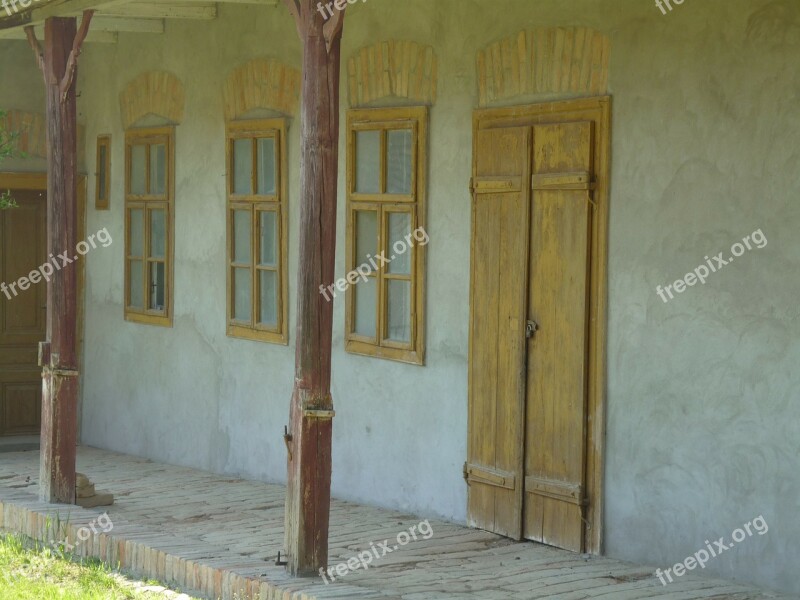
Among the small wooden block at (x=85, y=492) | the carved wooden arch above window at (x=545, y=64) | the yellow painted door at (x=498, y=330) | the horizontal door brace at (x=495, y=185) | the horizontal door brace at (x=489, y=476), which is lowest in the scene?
the small wooden block at (x=85, y=492)

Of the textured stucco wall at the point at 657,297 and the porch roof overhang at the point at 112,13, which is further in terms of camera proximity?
the porch roof overhang at the point at 112,13

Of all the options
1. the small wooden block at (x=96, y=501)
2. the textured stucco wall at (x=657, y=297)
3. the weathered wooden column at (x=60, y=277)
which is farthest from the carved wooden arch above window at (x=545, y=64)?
the small wooden block at (x=96, y=501)

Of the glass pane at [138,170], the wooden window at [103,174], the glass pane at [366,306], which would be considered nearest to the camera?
the glass pane at [366,306]

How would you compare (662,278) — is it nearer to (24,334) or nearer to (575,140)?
(575,140)

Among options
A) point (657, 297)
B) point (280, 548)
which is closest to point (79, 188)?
point (280, 548)

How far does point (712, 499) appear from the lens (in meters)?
7.05

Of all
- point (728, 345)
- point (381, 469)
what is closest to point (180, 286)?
point (381, 469)

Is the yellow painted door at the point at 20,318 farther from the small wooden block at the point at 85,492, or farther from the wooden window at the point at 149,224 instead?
the small wooden block at the point at 85,492

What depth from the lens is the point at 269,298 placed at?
34.4 ft

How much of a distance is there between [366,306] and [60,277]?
2.01 m

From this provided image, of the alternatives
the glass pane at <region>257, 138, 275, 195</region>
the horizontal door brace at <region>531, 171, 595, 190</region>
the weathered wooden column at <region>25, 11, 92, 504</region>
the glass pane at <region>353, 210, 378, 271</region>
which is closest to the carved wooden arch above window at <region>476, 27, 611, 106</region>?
the horizontal door brace at <region>531, 171, 595, 190</region>

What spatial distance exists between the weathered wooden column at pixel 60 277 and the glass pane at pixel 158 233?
2.41 metres

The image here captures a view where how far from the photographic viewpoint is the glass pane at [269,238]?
10.4 meters

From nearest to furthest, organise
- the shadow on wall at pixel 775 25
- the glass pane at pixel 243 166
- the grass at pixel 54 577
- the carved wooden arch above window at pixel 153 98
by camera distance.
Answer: the shadow on wall at pixel 775 25, the grass at pixel 54 577, the glass pane at pixel 243 166, the carved wooden arch above window at pixel 153 98
